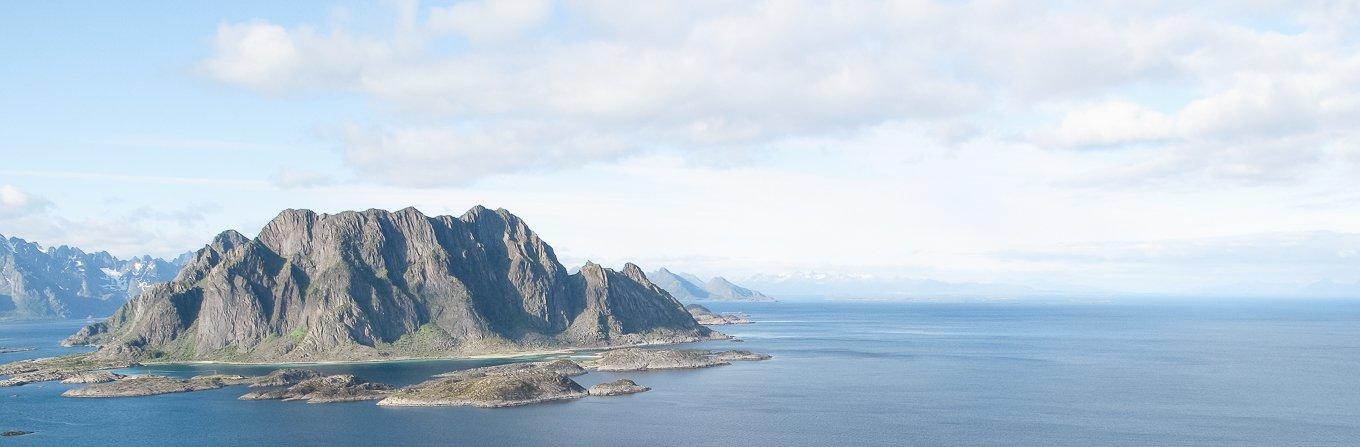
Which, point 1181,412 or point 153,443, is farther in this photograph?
point 1181,412

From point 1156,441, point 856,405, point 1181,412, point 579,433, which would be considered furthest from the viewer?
point 856,405

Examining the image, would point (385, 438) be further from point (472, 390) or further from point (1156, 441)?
point (1156, 441)

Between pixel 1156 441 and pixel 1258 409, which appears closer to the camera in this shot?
pixel 1156 441

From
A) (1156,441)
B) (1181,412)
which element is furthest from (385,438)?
(1181,412)

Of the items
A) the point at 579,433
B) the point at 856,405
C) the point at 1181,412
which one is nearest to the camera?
the point at 579,433

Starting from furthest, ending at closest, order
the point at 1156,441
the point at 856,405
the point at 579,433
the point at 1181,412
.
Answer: the point at 856,405, the point at 1181,412, the point at 579,433, the point at 1156,441

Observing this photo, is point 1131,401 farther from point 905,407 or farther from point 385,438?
point 385,438

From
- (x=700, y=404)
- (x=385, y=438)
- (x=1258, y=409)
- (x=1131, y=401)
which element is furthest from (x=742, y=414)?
(x=1258, y=409)

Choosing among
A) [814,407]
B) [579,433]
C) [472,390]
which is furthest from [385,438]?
[814,407]
